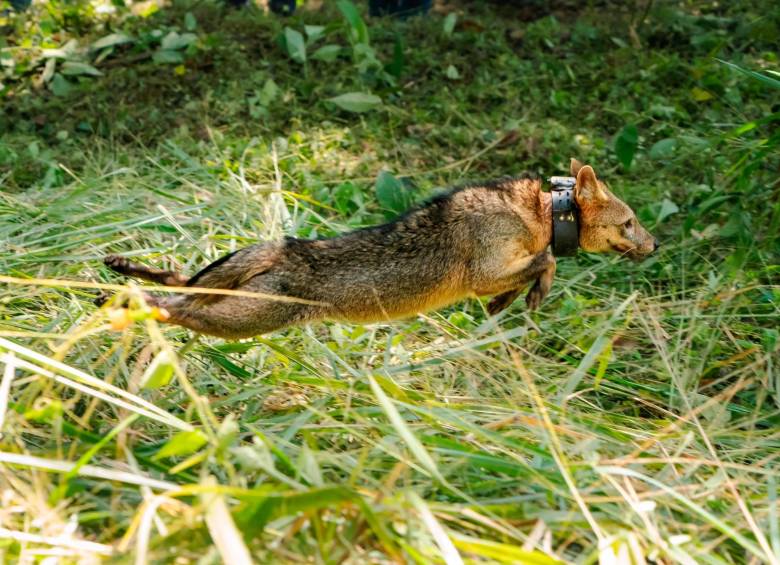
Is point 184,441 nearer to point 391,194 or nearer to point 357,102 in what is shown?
point 391,194

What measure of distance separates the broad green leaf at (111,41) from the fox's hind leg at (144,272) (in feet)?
13.1

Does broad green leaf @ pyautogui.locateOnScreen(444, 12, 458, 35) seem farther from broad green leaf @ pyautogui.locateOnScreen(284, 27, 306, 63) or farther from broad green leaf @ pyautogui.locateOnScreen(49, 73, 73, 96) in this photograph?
broad green leaf @ pyautogui.locateOnScreen(49, 73, 73, 96)

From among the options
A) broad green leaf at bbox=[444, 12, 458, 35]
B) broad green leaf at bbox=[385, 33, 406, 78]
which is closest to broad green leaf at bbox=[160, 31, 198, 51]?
broad green leaf at bbox=[385, 33, 406, 78]

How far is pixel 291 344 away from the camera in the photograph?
444cm

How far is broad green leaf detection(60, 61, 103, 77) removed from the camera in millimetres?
7270

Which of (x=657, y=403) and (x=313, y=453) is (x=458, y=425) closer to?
(x=313, y=453)

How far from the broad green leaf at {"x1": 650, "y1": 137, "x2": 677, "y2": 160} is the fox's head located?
1.63 metres

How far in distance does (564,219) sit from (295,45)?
3593mm

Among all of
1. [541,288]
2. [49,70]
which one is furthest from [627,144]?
[49,70]

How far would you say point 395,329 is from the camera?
464 cm

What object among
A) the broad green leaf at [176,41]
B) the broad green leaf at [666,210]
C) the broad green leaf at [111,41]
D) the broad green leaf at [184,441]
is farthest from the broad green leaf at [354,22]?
the broad green leaf at [184,441]

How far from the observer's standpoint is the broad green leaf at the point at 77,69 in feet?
23.9

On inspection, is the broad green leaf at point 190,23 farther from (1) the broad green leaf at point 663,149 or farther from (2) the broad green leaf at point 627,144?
(1) the broad green leaf at point 663,149

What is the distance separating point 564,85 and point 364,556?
5.14 m
